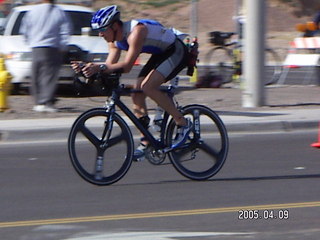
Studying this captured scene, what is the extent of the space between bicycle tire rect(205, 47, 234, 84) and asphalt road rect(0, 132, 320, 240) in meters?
7.32

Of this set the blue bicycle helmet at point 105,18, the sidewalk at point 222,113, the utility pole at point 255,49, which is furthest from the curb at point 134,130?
the blue bicycle helmet at point 105,18

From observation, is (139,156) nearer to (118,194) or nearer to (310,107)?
(118,194)

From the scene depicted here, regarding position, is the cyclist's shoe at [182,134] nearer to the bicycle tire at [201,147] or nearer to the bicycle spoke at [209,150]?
the bicycle tire at [201,147]

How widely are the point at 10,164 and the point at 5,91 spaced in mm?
3877

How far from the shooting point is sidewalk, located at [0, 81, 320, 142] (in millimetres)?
12109

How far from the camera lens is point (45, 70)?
13.5 metres

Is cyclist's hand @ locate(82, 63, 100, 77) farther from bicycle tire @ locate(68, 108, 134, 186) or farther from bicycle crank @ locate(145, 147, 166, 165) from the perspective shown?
bicycle crank @ locate(145, 147, 166, 165)

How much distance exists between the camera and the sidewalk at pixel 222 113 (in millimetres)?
12109

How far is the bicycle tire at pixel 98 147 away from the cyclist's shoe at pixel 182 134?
48 cm

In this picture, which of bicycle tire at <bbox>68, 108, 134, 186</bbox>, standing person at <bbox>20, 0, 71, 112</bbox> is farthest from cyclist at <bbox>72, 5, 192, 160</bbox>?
standing person at <bbox>20, 0, 71, 112</bbox>

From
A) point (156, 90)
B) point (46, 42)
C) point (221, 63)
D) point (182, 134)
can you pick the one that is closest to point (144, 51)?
point (156, 90)

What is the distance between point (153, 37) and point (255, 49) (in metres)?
6.34

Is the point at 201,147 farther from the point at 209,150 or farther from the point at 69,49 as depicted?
the point at 69,49

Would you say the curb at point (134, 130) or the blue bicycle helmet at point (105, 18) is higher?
the blue bicycle helmet at point (105, 18)
